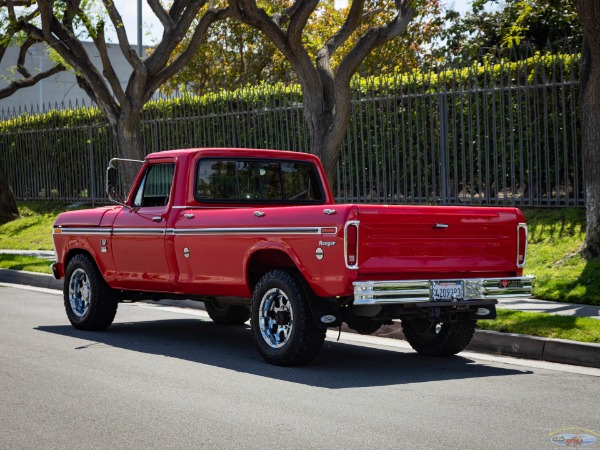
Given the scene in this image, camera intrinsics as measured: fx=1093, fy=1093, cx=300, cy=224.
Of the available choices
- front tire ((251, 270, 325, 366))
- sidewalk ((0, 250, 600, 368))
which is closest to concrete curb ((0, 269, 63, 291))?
sidewalk ((0, 250, 600, 368))

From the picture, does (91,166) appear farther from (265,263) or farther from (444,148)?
(265,263)

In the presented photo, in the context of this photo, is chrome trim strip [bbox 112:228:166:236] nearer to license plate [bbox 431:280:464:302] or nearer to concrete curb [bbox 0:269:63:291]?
license plate [bbox 431:280:464:302]

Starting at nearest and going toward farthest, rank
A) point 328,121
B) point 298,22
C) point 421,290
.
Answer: point 421,290 → point 298,22 → point 328,121

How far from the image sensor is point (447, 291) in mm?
9375

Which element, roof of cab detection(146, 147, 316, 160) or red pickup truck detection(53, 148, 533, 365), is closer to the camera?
red pickup truck detection(53, 148, 533, 365)

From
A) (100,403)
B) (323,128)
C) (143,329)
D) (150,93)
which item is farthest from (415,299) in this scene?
(150,93)

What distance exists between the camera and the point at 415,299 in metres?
9.16

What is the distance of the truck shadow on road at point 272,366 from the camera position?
912 centimetres

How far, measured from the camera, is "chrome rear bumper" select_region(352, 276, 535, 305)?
8828 millimetres

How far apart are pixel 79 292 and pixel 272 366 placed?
3.49m

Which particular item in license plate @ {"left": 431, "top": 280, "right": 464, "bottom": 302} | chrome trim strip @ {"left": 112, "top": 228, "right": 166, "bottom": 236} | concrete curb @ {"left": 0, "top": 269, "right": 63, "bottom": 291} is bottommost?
concrete curb @ {"left": 0, "top": 269, "right": 63, "bottom": 291}

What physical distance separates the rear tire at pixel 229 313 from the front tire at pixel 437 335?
106 inches

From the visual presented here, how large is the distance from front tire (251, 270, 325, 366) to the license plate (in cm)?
A: 101

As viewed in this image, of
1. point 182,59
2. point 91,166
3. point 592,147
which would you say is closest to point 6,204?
point 91,166
